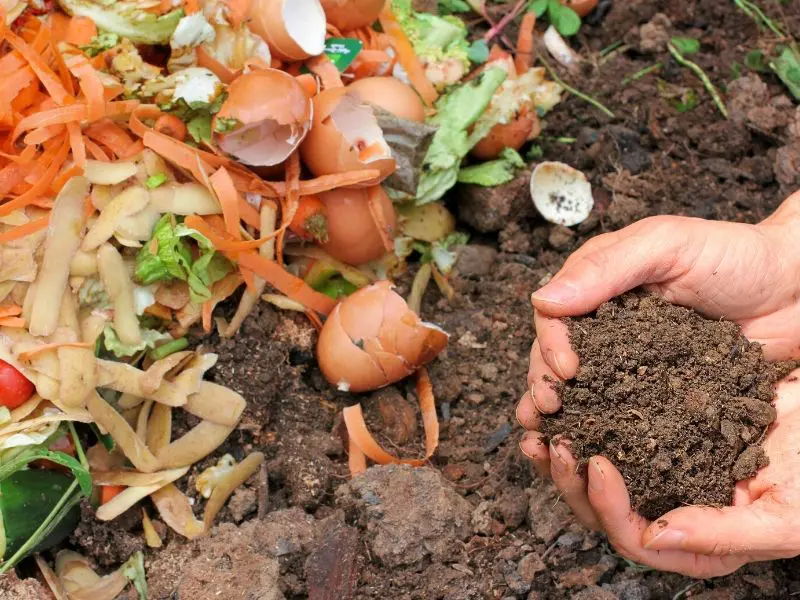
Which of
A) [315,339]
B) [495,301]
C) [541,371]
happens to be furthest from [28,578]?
[495,301]

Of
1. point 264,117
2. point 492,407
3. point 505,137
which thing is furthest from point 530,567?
point 505,137

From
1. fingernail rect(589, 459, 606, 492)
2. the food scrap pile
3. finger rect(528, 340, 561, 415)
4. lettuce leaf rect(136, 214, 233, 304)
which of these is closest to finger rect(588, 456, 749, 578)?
fingernail rect(589, 459, 606, 492)

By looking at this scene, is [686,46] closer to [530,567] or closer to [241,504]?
[530,567]

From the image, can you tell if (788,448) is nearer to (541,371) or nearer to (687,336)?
(687,336)

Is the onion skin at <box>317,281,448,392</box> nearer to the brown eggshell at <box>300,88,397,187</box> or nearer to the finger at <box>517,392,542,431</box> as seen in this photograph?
the brown eggshell at <box>300,88,397,187</box>

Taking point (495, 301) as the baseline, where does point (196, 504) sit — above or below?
below

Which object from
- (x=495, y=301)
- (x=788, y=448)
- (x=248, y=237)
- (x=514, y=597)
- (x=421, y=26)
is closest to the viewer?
(x=788, y=448)
